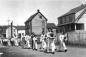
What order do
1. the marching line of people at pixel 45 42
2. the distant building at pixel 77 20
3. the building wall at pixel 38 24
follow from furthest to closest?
the building wall at pixel 38 24 → the distant building at pixel 77 20 → the marching line of people at pixel 45 42

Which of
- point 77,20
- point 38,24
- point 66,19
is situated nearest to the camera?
point 77,20

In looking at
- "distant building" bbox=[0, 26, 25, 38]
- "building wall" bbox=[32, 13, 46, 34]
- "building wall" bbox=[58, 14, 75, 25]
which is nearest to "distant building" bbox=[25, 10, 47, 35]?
"building wall" bbox=[32, 13, 46, 34]

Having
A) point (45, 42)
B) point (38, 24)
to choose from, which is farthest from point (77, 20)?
point (45, 42)

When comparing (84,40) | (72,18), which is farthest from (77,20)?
(84,40)

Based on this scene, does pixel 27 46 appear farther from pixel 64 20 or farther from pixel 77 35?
pixel 64 20

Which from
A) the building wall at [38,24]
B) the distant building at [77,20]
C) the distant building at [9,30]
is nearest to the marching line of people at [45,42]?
the distant building at [77,20]

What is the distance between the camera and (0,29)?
5012 inches

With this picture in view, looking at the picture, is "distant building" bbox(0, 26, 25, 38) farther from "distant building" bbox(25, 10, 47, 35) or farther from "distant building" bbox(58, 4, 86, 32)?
"distant building" bbox(58, 4, 86, 32)

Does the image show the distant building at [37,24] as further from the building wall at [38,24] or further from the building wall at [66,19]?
the building wall at [66,19]

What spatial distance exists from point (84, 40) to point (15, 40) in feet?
43.5

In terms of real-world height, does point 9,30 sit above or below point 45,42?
above

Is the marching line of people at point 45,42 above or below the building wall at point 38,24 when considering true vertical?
below

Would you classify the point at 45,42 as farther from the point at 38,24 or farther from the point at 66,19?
the point at 38,24

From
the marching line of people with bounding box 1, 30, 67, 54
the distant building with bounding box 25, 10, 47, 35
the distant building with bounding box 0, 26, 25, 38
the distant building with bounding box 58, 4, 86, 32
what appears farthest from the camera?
the distant building with bounding box 0, 26, 25, 38
